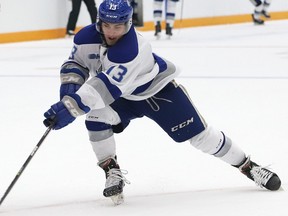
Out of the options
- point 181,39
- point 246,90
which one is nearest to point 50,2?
point 181,39

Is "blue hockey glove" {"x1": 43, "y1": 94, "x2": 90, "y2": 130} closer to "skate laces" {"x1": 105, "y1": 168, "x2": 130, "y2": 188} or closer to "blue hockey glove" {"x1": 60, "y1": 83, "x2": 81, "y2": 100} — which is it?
"blue hockey glove" {"x1": 60, "y1": 83, "x2": 81, "y2": 100}

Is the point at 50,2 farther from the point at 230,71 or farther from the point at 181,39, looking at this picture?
the point at 230,71

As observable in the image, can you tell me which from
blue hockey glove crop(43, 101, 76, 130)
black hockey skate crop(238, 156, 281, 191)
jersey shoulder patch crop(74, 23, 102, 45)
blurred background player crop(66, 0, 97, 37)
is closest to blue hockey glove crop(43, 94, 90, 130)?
blue hockey glove crop(43, 101, 76, 130)

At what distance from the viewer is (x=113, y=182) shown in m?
2.66

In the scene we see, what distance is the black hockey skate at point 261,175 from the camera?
9.11 ft

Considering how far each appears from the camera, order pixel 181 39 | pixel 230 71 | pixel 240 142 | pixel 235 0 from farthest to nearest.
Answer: pixel 235 0 → pixel 181 39 → pixel 230 71 → pixel 240 142

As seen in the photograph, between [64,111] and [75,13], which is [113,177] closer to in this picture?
[64,111]

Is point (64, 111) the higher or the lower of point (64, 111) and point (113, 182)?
the higher

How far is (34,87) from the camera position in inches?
233

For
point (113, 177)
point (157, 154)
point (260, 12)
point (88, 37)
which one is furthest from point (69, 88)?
point (260, 12)

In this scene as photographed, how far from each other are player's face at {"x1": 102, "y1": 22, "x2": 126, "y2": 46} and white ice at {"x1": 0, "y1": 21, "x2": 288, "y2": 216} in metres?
0.47

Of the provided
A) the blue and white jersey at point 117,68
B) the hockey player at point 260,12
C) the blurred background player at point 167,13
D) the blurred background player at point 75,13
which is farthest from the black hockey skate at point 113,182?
the hockey player at point 260,12

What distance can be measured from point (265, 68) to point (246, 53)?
162cm

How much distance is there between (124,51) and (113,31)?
0.07 m
